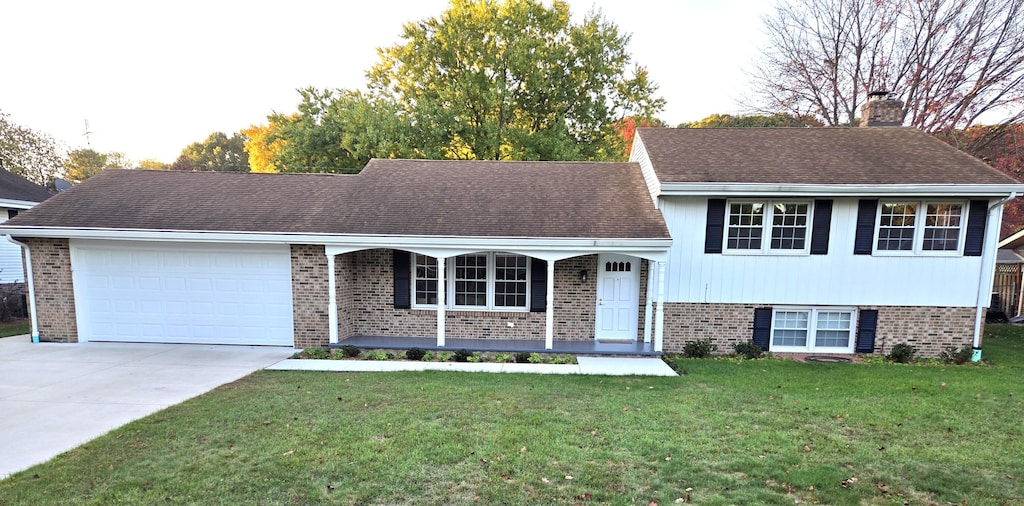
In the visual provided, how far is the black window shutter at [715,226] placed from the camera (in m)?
8.77

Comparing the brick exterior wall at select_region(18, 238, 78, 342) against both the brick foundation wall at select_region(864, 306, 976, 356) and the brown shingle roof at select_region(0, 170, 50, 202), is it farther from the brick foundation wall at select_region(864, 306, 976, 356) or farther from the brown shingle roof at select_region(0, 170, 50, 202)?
the brick foundation wall at select_region(864, 306, 976, 356)

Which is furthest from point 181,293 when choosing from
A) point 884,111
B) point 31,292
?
point 884,111

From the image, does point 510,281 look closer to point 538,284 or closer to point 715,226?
point 538,284

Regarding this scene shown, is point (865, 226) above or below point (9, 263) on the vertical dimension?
above

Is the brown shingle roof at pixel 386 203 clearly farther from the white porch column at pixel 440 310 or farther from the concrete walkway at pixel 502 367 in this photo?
the concrete walkway at pixel 502 367

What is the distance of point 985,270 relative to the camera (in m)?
8.63

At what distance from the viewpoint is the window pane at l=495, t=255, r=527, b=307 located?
942 cm

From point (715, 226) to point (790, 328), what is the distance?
278 centimetres

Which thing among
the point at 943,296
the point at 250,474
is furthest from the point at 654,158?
the point at 250,474

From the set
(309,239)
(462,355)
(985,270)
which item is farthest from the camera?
(985,270)

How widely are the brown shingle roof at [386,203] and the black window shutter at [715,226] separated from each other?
3.33 feet

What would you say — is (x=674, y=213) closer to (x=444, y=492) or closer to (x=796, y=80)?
(x=444, y=492)

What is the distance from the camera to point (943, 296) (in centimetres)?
882

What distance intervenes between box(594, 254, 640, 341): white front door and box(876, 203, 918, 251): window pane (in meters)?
4.86
